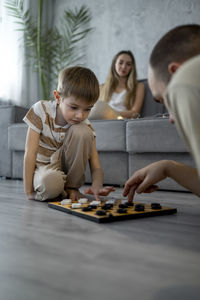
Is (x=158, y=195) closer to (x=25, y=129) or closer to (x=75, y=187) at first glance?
(x=75, y=187)

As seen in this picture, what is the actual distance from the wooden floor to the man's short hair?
32cm

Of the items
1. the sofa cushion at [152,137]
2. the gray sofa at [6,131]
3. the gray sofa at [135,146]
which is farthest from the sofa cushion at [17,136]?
the sofa cushion at [152,137]

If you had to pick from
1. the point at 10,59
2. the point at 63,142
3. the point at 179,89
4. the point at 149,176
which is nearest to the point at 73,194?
the point at 63,142

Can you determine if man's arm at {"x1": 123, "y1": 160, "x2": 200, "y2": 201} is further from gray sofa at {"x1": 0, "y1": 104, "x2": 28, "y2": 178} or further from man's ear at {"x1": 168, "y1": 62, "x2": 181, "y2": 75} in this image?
gray sofa at {"x1": 0, "y1": 104, "x2": 28, "y2": 178}

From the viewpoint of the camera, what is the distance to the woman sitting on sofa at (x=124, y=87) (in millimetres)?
2686

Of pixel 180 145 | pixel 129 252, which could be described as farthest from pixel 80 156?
pixel 129 252

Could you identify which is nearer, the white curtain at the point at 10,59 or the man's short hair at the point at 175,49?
the man's short hair at the point at 175,49

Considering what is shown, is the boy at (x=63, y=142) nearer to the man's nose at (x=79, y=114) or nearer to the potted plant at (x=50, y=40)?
the man's nose at (x=79, y=114)

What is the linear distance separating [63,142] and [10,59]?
7.62 feet

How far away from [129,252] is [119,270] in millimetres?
108

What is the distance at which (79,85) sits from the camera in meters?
1.25

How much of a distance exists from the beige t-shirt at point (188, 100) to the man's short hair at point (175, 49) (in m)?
0.14

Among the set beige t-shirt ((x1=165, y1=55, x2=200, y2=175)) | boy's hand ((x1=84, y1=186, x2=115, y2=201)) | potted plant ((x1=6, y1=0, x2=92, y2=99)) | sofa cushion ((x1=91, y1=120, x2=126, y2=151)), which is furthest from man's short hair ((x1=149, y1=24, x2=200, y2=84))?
potted plant ((x1=6, y1=0, x2=92, y2=99))

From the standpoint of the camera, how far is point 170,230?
2.79ft
